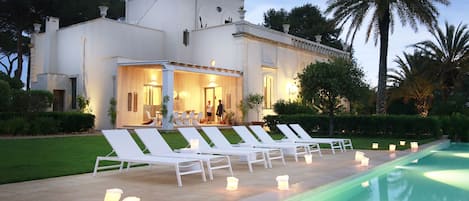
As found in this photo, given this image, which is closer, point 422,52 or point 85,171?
point 85,171

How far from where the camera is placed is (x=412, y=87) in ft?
97.6

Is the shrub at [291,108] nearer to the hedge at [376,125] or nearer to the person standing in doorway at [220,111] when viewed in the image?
the hedge at [376,125]

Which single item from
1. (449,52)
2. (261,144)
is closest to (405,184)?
(261,144)

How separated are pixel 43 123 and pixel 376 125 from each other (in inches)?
553

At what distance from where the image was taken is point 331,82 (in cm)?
1845

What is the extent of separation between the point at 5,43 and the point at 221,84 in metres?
19.1

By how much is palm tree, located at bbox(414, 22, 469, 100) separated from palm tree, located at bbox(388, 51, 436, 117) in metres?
0.61

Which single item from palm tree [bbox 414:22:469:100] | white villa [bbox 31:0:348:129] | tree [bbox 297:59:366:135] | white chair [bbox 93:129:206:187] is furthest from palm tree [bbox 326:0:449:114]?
white chair [bbox 93:129:206:187]

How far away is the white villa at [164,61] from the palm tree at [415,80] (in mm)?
6675

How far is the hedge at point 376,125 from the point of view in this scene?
741 inches

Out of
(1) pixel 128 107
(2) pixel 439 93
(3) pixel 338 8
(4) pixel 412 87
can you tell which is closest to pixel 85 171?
(1) pixel 128 107

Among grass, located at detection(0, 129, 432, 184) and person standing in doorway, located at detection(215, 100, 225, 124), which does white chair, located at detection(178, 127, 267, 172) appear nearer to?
grass, located at detection(0, 129, 432, 184)

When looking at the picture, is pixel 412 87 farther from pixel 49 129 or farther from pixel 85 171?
pixel 85 171

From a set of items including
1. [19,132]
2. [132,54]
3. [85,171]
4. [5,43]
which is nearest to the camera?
[85,171]
